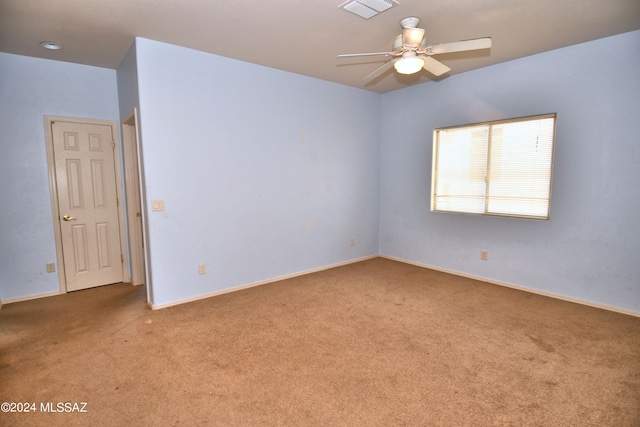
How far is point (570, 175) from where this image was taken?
3420 mm

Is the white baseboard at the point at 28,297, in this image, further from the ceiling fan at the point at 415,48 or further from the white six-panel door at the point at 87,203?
the ceiling fan at the point at 415,48

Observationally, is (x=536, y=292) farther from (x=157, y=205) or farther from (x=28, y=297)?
(x=28, y=297)

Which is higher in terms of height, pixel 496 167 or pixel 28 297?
pixel 496 167

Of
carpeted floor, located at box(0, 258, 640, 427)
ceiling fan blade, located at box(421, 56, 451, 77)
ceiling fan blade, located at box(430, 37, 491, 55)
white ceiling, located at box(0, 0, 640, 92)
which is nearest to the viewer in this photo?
carpeted floor, located at box(0, 258, 640, 427)

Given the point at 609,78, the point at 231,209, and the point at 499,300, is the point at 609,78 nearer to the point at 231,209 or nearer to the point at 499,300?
the point at 499,300

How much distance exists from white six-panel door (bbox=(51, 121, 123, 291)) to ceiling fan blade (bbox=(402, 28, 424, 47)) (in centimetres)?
372

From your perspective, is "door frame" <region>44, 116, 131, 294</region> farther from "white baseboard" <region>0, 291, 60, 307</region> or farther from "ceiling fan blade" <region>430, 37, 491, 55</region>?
"ceiling fan blade" <region>430, 37, 491, 55</region>

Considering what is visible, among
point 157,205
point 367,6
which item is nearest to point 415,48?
point 367,6

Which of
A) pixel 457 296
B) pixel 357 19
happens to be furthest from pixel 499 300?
pixel 357 19

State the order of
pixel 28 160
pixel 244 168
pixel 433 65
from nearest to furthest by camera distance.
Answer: pixel 433 65 → pixel 28 160 → pixel 244 168

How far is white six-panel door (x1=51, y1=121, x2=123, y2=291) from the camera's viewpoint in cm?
376

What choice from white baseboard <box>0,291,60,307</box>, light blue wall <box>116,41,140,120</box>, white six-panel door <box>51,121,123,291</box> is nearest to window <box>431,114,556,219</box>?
light blue wall <box>116,41,140,120</box>

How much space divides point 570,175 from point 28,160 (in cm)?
606

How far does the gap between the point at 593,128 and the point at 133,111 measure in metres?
4.86
